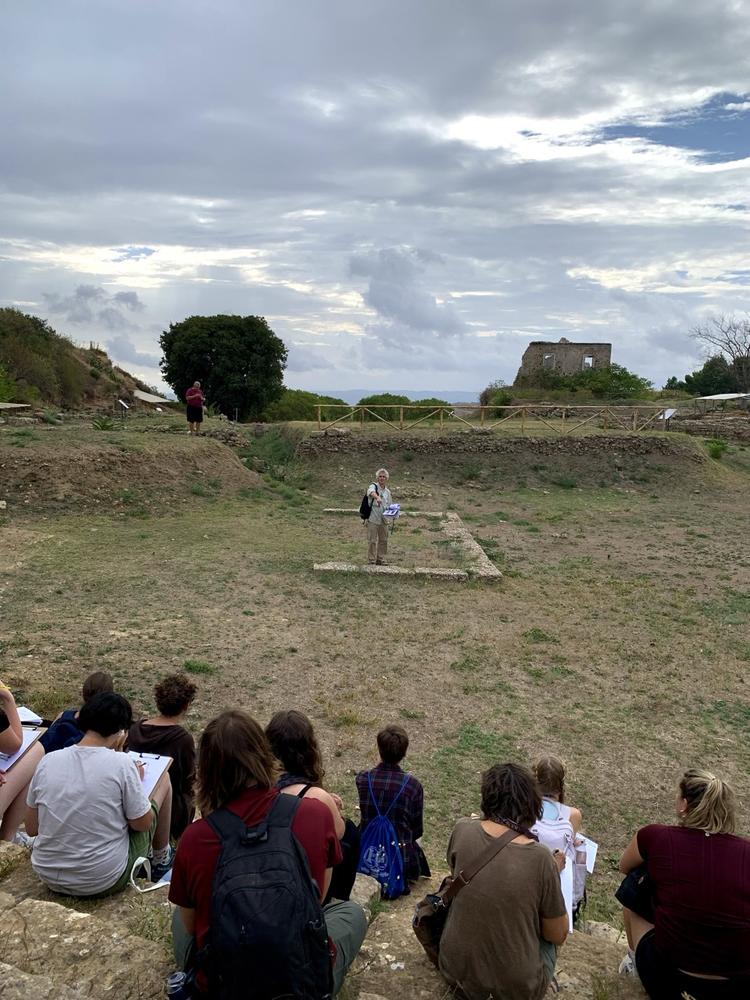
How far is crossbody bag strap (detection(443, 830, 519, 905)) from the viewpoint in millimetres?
3008

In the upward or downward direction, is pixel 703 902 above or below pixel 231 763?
below

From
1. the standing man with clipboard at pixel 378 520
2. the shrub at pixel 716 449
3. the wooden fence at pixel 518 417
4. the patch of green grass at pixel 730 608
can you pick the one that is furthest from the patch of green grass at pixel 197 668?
the shrub at pixel 716 449

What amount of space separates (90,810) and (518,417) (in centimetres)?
3048

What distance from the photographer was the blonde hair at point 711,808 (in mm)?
3094

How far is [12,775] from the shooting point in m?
4.34

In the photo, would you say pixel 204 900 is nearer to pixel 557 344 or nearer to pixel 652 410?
pixel 652 410

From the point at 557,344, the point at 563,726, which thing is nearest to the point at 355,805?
the point at 563,726

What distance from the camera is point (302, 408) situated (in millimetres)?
54938

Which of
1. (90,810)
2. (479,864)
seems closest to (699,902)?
(479,864)

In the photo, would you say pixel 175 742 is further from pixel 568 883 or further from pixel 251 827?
pixel 568 883

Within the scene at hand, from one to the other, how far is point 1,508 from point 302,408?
40822 mm

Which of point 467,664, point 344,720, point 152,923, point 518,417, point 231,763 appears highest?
point 518,417

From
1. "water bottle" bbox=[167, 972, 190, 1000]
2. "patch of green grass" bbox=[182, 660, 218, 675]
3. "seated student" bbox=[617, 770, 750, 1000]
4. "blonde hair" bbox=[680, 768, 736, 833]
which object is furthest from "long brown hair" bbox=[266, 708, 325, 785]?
"patch of green grass" bbox=[182, 660, 218, 675]

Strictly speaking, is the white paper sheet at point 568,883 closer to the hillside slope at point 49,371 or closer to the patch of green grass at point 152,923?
the patch of green grass at point 152,923
